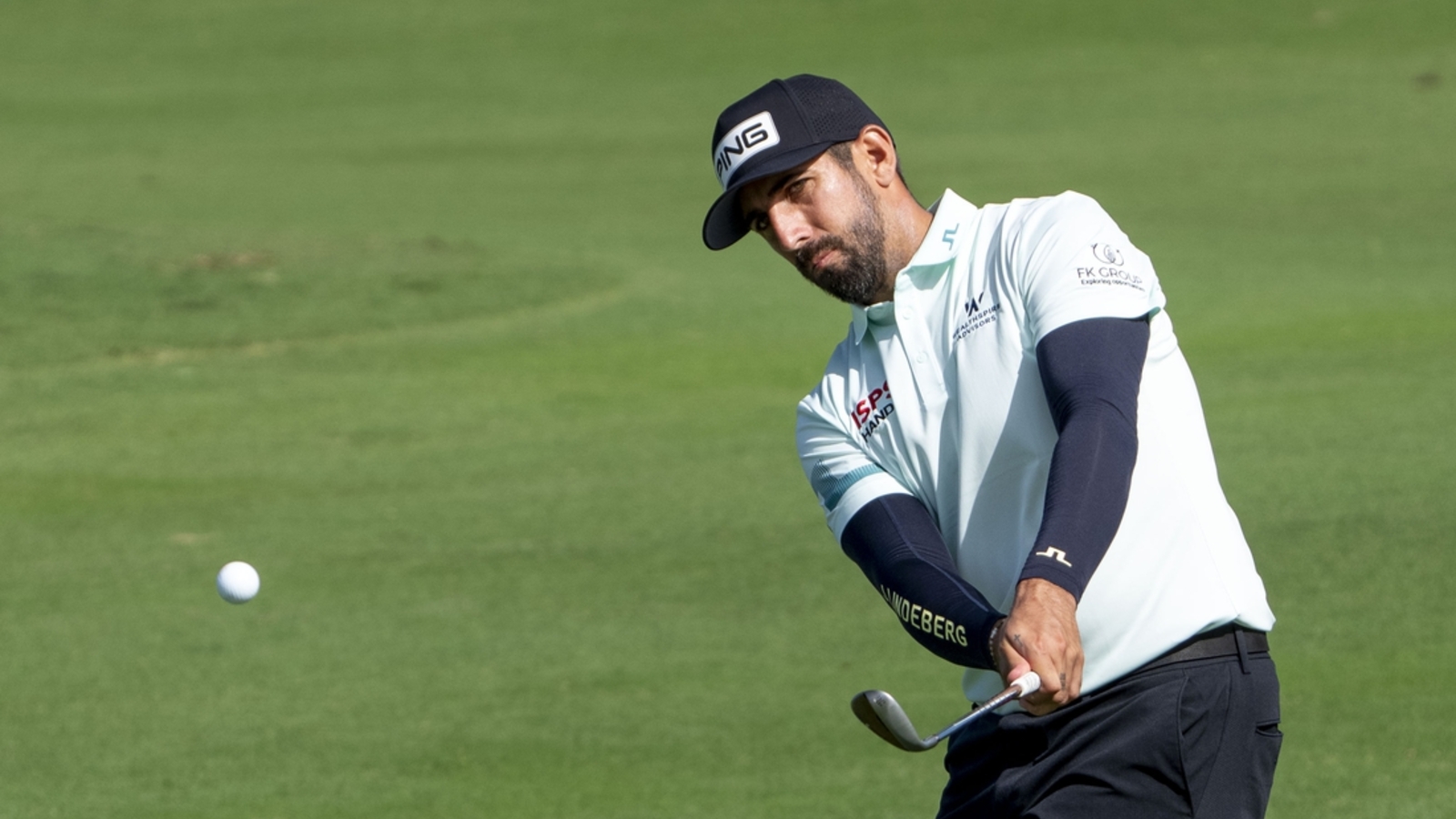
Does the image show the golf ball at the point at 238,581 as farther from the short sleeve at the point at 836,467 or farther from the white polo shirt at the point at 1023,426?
the white polo shirt at the point at 1023,426

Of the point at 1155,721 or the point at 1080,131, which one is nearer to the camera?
the point at 1155,721

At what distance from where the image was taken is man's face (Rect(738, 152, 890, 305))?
362 cm

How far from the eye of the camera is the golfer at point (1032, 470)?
326 centimetres

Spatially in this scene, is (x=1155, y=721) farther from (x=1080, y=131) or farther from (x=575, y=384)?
(x=1080, y=131)

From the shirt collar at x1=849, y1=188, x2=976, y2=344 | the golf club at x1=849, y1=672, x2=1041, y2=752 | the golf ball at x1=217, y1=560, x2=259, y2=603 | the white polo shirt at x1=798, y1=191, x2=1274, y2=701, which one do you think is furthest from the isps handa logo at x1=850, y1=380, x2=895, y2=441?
the golf ball at x1=217, y1=560, x2=259, y2=603

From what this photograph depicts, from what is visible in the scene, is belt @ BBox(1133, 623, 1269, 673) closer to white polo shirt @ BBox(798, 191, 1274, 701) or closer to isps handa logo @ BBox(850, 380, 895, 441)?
white polo shirt @ BBox(798, 191, 1274, 701)

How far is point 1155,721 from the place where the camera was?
3301 mm

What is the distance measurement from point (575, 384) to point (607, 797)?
750 cm

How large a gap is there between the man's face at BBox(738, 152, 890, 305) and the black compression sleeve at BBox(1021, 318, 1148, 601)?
463 mm

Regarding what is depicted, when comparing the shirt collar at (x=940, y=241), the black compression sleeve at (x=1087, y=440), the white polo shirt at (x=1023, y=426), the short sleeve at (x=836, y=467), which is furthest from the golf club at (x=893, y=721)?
the shirt collar at (x=940, y=241)

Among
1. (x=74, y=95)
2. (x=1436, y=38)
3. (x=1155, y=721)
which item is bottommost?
(x=1436, y=38)

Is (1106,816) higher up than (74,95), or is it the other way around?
(74,95)

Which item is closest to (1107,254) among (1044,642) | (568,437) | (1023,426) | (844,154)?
(1023,426)

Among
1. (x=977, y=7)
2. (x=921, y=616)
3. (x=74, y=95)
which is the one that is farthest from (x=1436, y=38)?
(x=921, y=616)
